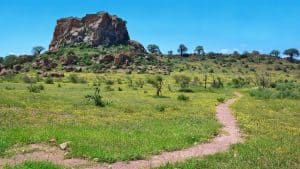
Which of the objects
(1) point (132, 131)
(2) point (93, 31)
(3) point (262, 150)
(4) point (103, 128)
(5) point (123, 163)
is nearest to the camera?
(5) point (123, 163)

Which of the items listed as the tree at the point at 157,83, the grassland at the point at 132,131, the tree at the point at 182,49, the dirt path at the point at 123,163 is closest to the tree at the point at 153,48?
the tree at the point at 182,49

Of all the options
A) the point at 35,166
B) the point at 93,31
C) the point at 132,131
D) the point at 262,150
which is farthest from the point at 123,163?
the point at 93,31

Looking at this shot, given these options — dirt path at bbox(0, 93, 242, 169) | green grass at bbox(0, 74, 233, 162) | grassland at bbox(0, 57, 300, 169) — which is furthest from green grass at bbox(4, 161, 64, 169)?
green grass at bbox(0, 74, 233, 162)

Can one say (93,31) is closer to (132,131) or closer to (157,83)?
(157,83)

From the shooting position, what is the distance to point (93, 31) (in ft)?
511

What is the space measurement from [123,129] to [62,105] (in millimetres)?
13762

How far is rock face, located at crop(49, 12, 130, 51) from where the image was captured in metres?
156

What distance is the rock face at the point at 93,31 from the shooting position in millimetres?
156000

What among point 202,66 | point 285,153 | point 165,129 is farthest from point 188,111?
point 202,66

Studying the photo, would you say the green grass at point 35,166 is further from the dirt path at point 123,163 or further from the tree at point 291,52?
the tree at point 291,52

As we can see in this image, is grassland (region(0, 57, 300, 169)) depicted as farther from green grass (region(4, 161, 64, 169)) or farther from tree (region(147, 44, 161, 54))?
tree (region(147, 44, 161, 54))

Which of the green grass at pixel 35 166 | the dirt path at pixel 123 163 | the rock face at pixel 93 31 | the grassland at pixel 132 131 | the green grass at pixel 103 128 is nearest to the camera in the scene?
the green grass at pixel 35 166

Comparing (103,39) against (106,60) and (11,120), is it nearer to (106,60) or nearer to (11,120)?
(106,60)

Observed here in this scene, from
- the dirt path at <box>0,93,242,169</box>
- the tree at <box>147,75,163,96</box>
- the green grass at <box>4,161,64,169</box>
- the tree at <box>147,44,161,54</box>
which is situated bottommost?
the dirt path at <box>0,93,242,169</box>
